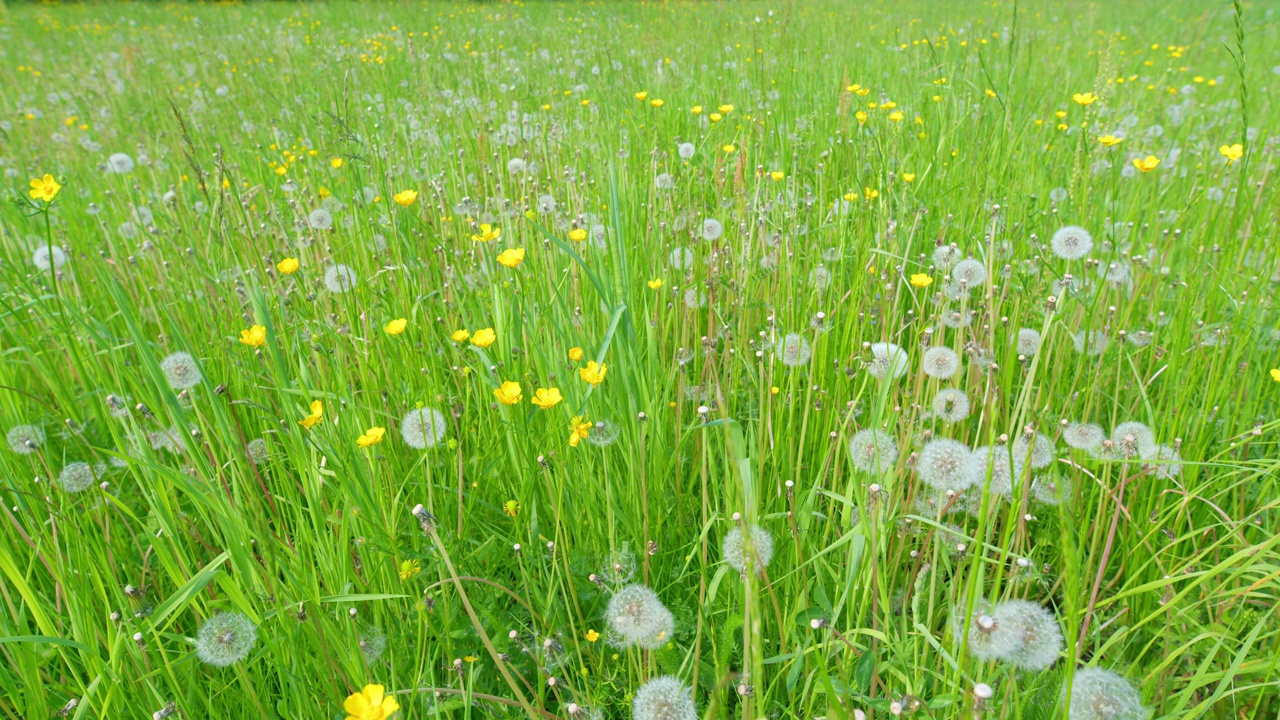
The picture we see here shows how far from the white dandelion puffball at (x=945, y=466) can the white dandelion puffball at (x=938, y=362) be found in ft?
0.71

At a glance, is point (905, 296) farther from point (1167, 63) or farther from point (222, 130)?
point (1167, 63)

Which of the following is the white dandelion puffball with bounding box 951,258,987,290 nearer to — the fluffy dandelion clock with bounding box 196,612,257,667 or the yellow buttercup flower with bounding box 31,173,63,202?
the fluffy dandelion clock with bounding box 196,612,257,667

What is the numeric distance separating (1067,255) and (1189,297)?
258 millimetres

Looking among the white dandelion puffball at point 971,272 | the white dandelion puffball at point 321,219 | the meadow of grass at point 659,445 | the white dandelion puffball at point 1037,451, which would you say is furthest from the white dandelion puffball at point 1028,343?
the white dandelion puffball at point 321,219

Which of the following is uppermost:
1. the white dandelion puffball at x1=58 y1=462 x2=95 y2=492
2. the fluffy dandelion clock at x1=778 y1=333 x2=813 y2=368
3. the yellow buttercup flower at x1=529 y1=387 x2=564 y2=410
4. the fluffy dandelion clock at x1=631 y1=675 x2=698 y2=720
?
the yellow buttercup flower at x1=529 y1=387 x2=564 y2=410

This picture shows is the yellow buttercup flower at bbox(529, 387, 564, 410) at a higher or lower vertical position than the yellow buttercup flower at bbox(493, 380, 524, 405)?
lower

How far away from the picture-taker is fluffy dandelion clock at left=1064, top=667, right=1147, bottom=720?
2.51ft

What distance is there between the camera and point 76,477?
130 centimetres

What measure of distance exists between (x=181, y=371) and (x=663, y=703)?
1.15 meters

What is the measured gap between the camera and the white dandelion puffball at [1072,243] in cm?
164

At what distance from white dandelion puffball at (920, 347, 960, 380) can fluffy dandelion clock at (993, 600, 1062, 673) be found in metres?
0.50

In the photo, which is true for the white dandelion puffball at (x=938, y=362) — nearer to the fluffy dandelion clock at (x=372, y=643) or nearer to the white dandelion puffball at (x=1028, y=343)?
the white dandelion puffball at (x=1028, y=343)

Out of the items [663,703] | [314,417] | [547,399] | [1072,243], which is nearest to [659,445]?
[547,399]

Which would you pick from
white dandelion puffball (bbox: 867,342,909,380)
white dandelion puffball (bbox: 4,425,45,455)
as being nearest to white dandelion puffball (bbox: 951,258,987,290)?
white dandelion puffball (bbox: 867,342,909,380)
